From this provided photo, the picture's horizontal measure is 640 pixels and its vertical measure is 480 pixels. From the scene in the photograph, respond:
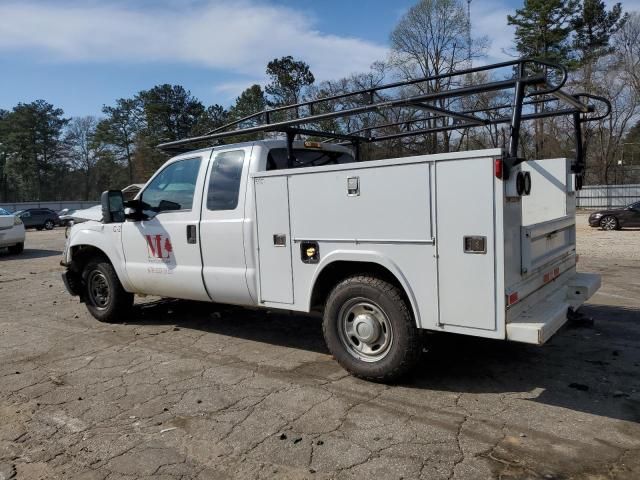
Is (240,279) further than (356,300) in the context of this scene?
Yes

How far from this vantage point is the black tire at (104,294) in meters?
7.08

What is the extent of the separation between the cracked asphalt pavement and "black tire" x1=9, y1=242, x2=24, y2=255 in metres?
12.8

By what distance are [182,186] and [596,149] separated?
50.8 m

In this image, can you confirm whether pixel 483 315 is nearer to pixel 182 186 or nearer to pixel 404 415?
pixel 404 415

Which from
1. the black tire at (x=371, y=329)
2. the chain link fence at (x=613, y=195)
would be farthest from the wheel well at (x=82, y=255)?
the chain link fence at (x=613, y=195)

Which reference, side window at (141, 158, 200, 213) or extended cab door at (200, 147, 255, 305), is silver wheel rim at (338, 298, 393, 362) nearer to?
extended cab door at (200, 147, 255, 305)

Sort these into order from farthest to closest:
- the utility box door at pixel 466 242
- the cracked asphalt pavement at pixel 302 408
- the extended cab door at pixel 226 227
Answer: the extended cab door at pixel 226 227 → the utility box door at pixel 466 242 → the cracked asphalt pavement at pixel 302 408

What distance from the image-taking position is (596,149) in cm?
4897

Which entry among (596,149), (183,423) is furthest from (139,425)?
(596,149)

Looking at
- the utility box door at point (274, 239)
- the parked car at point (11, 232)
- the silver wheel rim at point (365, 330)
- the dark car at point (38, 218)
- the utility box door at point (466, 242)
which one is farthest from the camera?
the dark car at point (38, 218)

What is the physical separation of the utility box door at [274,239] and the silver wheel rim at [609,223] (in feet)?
64.4

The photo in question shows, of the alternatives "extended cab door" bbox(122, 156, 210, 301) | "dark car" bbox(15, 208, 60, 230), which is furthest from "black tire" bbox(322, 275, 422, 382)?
"dark car" bbox(15, 208, 60, 230)

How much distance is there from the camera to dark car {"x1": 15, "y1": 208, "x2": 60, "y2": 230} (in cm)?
4066

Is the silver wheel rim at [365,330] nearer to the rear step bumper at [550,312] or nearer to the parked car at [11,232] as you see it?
the rear step bumper at [550,312]
